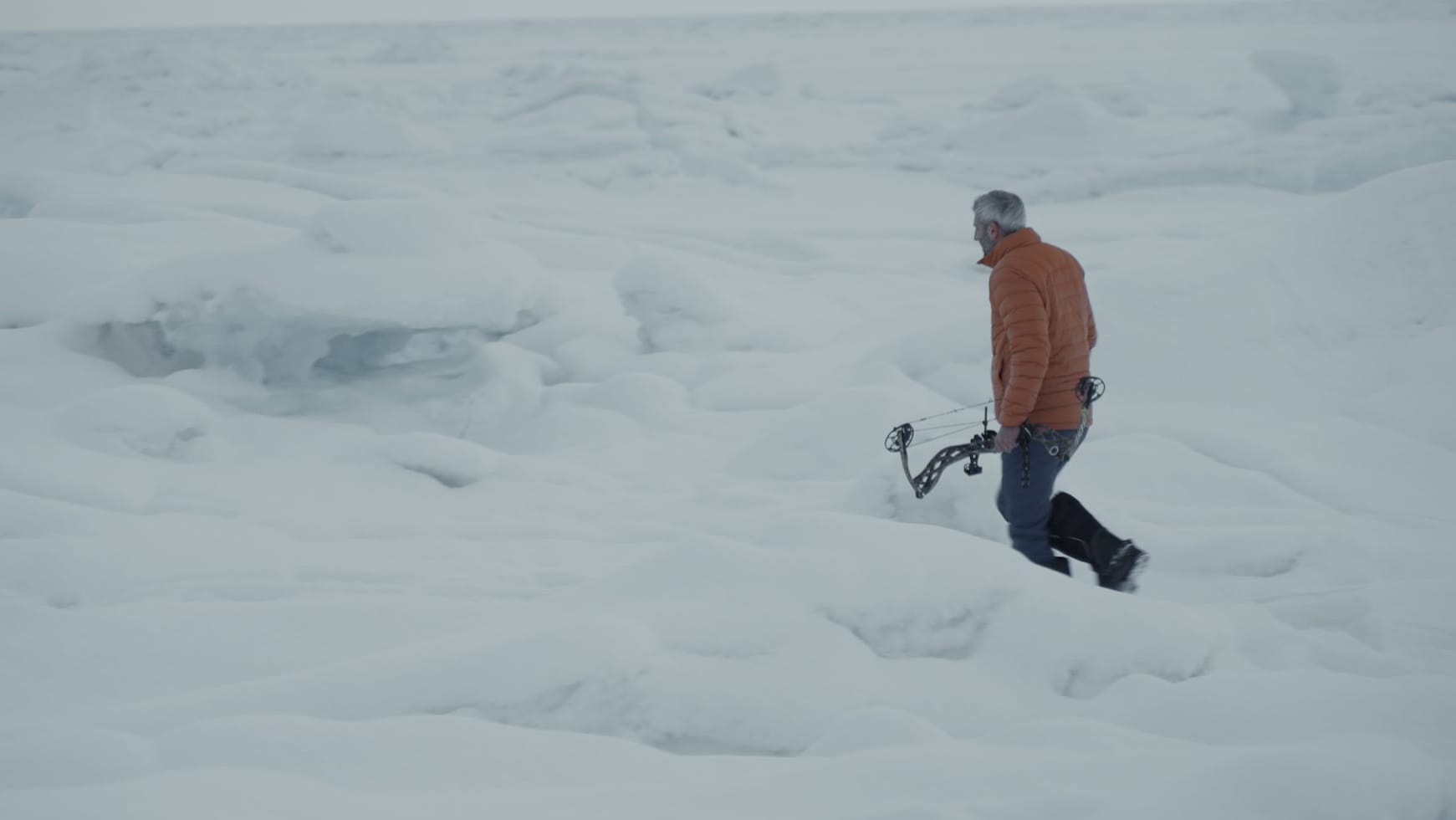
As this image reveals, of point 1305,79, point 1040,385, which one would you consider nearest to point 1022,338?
point 1040,385

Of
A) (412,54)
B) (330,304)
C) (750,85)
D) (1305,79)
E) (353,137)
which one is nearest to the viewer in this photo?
(330,304)

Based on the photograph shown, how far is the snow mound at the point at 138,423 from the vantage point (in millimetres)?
4711

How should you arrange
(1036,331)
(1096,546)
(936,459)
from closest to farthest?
(1036,331), (1096,546), (936,459)

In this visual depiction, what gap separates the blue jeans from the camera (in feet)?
10.5

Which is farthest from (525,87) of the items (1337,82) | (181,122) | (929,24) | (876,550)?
(929,24)

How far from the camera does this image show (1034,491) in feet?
10.6

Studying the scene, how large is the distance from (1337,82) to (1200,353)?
14.8 meters

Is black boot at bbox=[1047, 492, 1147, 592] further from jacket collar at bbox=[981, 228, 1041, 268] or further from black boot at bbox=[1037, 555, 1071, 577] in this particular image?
jacket collar at bbox=[981, 228, 1041, 268]

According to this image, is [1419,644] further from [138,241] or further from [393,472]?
[138,241]

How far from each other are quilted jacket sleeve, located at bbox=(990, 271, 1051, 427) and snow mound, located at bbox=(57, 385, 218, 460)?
379 centimetres

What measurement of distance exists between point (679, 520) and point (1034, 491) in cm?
163

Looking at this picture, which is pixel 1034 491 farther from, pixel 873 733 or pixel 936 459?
pixel 873 733

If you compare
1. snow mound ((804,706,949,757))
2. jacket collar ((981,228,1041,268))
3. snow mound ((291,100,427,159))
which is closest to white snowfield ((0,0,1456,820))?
snow mound ((804,706,949,757))

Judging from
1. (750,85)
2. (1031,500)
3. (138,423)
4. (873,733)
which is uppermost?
(750,85)
